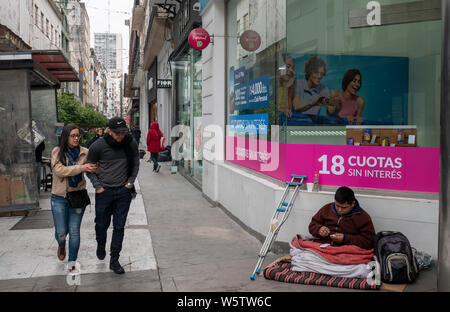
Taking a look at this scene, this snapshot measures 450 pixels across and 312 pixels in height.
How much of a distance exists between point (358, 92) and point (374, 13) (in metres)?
1.00

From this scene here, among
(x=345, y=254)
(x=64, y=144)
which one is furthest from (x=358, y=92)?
(x=64, y=144)

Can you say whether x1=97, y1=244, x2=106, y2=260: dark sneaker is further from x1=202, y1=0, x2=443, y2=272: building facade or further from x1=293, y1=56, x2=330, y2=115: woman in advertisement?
x1=293, y1=56, x2=330, y2=115: woman in advertisement

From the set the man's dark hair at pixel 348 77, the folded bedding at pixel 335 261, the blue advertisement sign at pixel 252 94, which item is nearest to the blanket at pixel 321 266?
the folded bedding at pixel 335 261

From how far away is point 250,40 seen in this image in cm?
786

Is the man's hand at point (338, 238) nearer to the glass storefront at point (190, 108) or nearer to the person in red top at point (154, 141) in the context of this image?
the glass storefront at point (190, 108)

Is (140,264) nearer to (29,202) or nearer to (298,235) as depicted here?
(298,235)

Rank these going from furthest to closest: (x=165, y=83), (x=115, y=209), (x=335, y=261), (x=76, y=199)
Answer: (x=165, y=83), (x=115, y=209), (x=76, y=199), (x=335, y=261)

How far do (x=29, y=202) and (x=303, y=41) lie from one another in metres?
5.96

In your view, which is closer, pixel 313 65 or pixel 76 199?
pixel 76 199

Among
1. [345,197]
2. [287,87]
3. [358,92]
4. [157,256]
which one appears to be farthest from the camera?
[287,87]

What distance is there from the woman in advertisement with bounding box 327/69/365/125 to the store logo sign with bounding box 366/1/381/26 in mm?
619

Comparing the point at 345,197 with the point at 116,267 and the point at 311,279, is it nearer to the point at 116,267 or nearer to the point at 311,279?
the point at 311,279

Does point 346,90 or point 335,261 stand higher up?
point 346,90
